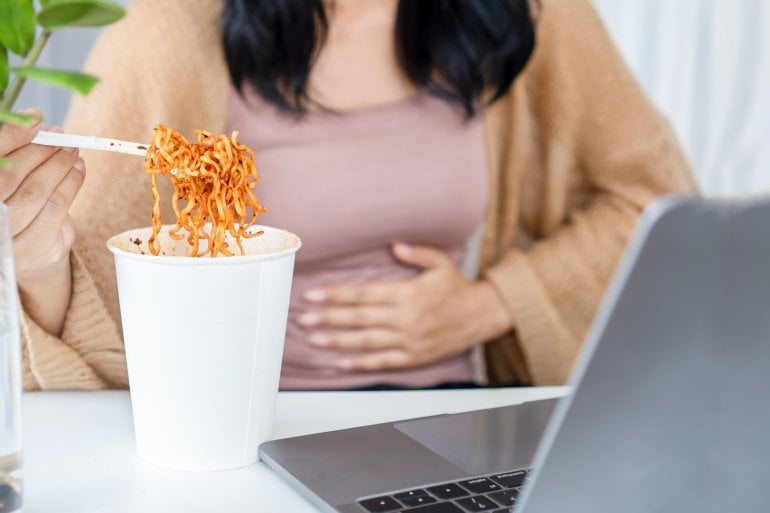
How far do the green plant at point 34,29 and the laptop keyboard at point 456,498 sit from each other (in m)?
0.31

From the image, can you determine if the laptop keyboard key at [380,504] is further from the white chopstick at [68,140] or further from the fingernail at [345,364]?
the fingernail at [345,364]

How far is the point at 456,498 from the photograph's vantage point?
600mm

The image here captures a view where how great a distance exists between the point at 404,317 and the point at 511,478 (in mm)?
494

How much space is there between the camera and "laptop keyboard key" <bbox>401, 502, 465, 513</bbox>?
0.58 metres

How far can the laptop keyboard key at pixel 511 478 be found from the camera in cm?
62

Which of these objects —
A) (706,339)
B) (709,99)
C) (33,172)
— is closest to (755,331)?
(706,339)

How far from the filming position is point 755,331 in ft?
1.36

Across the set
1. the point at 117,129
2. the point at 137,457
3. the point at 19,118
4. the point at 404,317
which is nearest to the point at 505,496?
the point at 137,457

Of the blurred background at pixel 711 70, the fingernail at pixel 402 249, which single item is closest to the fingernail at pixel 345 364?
the fingernail at pixel 402 249

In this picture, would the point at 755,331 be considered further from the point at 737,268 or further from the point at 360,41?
the point at 360,41

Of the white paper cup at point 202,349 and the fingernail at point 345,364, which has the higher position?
the white paper cup at point 202,349

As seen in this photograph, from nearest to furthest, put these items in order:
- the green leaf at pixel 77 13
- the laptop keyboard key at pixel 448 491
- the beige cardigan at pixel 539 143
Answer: the green leaf at pixel 77 13
the laptop keyboard key at pixel 448 491
the beige cardigan at pixel 539 143

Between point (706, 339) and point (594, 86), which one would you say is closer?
point (706, 339)

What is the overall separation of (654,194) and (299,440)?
757 mm
